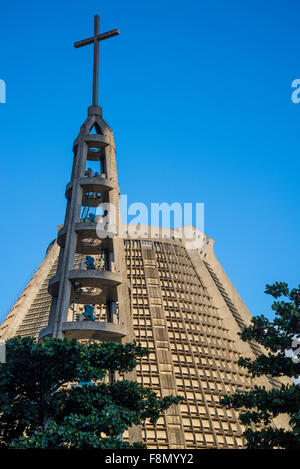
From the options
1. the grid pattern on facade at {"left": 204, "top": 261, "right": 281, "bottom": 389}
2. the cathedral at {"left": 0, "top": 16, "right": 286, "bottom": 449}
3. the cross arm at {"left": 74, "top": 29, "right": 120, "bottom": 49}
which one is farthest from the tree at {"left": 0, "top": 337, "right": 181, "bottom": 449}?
the grid pattern on facade at {"left": 204, "top": 261, "right": 281, "bottom": 389}

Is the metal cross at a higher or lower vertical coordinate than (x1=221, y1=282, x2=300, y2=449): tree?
higher

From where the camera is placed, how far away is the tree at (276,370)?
2036 cm

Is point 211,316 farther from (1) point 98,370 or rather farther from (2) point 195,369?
(1) point 98,370

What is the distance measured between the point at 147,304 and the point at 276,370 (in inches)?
1831

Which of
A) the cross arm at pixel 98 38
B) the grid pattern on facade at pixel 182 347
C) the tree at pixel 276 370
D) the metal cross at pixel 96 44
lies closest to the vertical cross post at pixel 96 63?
the metal cross at pixel 96 44

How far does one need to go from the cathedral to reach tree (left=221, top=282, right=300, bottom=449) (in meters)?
8.74

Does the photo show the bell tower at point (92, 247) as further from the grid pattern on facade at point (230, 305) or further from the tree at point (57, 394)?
the grid pattern on facade at point (230, 305)

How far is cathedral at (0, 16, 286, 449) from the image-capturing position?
31.2m

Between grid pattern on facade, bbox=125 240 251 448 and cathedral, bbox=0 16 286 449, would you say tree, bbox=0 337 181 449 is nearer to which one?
cathedral, bbox=0 16 286 449

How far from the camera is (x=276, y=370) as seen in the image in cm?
2169

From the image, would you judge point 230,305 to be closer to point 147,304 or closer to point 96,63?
point 147,304

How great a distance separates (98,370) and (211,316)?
164 ft

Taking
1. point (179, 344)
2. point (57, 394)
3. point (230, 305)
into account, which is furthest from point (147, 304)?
point (57, 394)

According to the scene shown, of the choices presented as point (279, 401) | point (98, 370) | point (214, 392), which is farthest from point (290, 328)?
point (214, 392)
